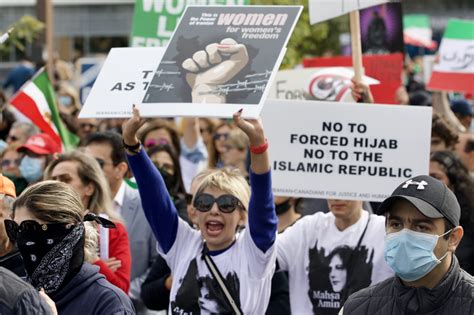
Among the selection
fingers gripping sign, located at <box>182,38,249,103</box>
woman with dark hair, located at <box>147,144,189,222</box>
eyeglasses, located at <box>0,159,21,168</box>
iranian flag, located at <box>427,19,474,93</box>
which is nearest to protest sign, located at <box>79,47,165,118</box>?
fingers gripping sign, located at <box>182,38,249,103</box>

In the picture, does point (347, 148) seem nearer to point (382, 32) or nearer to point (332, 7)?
point (332, 7)

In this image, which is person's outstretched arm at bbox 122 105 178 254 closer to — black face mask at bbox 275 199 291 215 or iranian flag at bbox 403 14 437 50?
black face mask at bbox 275 199 291 215

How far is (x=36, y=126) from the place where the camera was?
9828 mm

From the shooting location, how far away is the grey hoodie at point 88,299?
4441 mm

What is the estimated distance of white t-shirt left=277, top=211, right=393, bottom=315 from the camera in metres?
5.89

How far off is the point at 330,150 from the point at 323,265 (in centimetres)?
64

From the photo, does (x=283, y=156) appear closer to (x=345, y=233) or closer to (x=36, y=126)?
(x=345, y=233)

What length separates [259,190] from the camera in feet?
16.8

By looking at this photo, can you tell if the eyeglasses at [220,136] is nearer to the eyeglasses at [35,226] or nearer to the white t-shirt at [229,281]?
the white t-shirt at [229,281]

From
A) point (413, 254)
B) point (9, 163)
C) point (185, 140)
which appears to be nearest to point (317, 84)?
point (9, 163)

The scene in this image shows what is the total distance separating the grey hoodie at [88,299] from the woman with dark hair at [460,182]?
2.64 meters

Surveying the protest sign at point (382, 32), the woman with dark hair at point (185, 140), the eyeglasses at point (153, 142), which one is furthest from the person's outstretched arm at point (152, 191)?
the protest sign at point (382, 32)

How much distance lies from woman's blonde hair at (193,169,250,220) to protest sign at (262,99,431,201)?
0.49m

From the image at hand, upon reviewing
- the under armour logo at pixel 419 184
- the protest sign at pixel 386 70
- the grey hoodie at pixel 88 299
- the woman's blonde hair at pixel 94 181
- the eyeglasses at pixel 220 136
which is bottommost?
the eyeglasses at pixel 220 136
